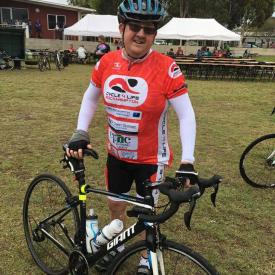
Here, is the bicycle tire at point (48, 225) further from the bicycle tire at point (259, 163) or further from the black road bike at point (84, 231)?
the bicycle tire at point (259, 163)

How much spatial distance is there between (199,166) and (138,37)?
3.97 metres

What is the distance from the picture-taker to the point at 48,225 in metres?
3.37

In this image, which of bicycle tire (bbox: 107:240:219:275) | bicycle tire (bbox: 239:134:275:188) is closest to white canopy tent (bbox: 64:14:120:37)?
bicycle tire (bbox: 239:134:275:188)

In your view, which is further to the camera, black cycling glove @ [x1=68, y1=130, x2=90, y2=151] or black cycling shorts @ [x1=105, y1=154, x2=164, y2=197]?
black cycling shorts @ [x1=105, y1=154, x2=164, y2=197]

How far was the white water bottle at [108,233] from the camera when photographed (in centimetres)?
268

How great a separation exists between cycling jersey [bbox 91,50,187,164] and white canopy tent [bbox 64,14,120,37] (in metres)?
23.0

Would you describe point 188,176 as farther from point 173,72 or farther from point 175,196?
point 173,72

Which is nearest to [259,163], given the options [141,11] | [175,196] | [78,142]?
[78,142]

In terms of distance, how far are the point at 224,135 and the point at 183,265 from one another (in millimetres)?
6140

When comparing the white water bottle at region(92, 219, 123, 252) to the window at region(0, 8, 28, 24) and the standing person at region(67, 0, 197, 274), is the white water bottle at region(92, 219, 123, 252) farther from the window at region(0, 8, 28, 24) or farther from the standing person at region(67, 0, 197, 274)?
the window at region(0, 8, 28, 24)

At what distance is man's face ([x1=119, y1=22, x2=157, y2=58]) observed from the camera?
2.60 meters

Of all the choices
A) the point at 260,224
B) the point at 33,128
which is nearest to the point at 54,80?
the point at 33,128

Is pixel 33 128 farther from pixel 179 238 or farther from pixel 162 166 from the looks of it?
pixel 162 166

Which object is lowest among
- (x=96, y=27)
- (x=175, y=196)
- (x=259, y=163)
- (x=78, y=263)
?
(x=259, y=163)
